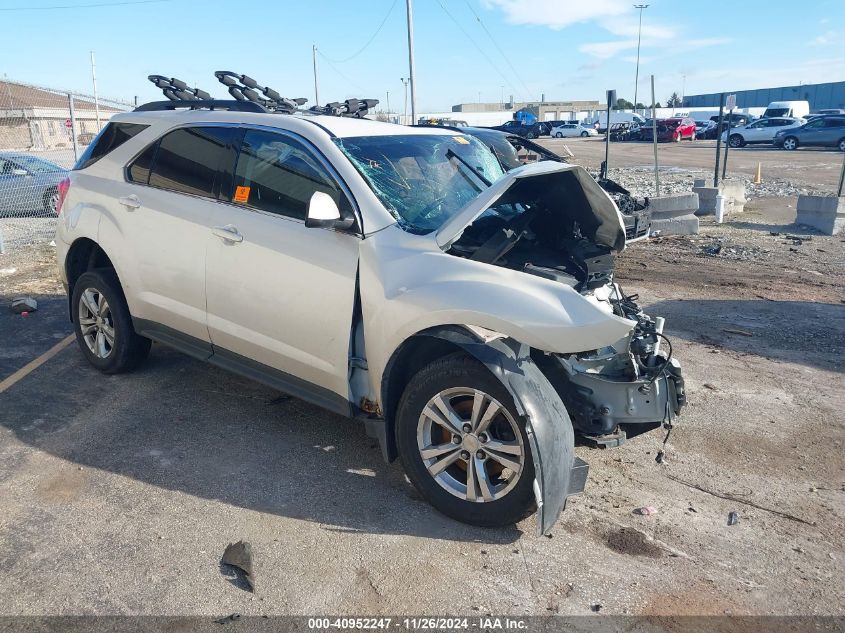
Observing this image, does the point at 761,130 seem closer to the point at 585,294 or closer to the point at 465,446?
the point at 585,294

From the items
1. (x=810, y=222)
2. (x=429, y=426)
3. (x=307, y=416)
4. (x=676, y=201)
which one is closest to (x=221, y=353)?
(x=307, y=416)

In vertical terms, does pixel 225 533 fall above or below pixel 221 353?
below

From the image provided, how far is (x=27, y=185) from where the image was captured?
13.3m

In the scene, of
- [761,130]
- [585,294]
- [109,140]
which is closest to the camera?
[585,294]

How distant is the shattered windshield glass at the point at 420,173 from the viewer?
3.99 meters

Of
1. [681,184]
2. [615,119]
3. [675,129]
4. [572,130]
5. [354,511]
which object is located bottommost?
[354,511]

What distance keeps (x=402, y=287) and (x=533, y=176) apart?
100 cm

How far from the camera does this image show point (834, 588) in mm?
3127

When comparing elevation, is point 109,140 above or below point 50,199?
above

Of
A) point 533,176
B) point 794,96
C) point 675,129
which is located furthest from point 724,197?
point 794,96

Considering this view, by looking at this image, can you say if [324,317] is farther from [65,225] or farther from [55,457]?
[65,225]

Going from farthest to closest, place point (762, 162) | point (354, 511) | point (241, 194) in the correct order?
point (762, 162)
point (241, 194)
point (354, 511)

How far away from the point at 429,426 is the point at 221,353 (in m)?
1.72

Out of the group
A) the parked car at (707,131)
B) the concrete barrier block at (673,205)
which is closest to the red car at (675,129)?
the parked car at (707,131)
